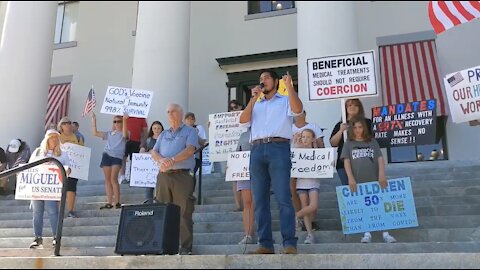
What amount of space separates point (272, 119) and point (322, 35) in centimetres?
650

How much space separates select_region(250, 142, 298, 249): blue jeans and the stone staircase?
0.42 m

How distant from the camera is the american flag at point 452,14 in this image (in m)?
10.3

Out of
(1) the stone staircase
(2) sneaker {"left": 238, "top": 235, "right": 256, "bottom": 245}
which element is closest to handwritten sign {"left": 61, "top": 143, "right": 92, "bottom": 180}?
(1) the stone staircase

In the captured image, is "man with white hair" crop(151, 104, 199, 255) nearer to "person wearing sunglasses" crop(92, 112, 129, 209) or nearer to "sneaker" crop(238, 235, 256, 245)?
"sneaker" crop(238, 235, 256, 245)

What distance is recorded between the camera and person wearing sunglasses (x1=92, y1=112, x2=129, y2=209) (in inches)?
370

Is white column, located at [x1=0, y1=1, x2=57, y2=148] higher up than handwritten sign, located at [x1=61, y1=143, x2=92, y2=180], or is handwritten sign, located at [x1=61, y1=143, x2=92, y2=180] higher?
white column, located at [x1=0, y1=1, x2=57, y2=148]

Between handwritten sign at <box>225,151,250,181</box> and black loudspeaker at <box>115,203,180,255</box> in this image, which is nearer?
black loudspeaker at <box>115,203,180,255</box>

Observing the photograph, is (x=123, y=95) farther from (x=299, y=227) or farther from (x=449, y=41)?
(x=449, y=41)

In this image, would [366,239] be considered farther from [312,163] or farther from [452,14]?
[452,14]

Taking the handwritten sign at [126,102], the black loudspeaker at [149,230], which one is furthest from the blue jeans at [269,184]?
the handwritten sign at [126,102]

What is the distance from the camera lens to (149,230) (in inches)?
229

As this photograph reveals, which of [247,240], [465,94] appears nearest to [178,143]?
[247,240]

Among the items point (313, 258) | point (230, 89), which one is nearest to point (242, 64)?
point (230, 89)

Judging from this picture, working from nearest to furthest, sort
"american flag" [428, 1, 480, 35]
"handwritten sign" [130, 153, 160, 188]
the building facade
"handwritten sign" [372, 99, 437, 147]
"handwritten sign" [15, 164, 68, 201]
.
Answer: "handwritten sign" [15, 164, 68, 201] → "handwritten sign" [130, 153, 160, 188] → "american flag" [428, 1, 480, 35] → "handwritten sign" [372, 99, 437, 147] → the building facade
